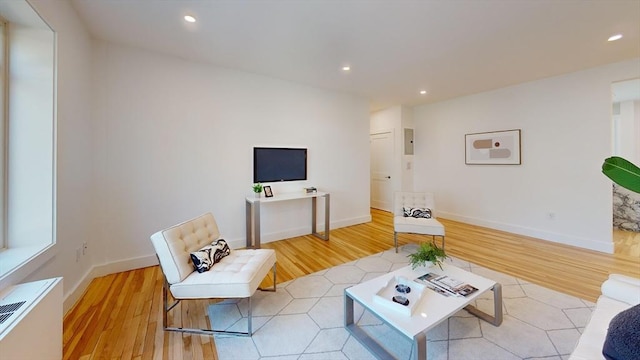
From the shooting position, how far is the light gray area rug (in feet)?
5.44

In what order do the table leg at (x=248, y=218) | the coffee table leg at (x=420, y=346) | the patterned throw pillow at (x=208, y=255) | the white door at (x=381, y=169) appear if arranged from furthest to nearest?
the white door at (x=381, y=169) → the table leg at (x=248, y=218) → the patterned throw pillow at (x=208, y=255) → the coffee table leg at (x=420, y=346)

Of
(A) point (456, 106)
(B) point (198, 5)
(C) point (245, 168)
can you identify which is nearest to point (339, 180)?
(C) point (245, 168)

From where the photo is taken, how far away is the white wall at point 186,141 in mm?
2795

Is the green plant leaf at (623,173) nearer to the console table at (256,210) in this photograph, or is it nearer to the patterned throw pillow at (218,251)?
the patterned throw pillow at (218,251)

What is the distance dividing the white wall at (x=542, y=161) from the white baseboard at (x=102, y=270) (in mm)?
5494

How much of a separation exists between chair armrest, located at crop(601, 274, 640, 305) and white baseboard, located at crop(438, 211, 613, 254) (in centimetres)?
265

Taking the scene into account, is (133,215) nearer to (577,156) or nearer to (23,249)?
(23,249)

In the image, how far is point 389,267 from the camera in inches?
116

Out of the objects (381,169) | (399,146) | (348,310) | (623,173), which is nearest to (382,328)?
(348,310)

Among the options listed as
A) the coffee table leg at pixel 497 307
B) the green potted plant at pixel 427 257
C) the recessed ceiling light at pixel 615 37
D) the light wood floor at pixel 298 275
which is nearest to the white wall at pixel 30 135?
the light wood floor at pixel 298 275

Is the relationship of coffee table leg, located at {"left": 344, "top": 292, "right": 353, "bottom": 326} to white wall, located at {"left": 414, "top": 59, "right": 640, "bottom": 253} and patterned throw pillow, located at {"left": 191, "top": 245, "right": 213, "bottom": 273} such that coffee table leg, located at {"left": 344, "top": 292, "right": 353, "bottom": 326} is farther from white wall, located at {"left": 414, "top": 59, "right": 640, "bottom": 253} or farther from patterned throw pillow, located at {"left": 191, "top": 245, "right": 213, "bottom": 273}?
white wall, located at {"left": 414, "top": 59, "right": 640, "bottom": 253}

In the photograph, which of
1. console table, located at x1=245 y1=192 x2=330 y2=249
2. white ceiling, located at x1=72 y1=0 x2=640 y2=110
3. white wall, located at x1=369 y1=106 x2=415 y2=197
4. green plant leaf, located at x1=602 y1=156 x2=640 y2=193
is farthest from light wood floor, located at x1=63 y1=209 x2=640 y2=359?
white ceiling, located at x1=72 y1=0 x2=640 y2=110

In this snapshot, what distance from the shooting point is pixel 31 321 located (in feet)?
3.95

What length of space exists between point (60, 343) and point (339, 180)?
3885 millimetres
